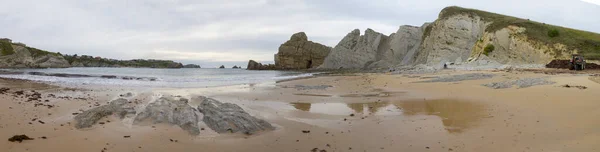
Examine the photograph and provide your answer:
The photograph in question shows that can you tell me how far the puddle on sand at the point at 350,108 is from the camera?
10.3 metres

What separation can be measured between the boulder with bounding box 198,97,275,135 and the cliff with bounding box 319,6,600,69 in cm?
3120

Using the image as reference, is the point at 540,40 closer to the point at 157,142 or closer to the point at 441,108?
the point at 441,108

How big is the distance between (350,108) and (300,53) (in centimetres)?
8257

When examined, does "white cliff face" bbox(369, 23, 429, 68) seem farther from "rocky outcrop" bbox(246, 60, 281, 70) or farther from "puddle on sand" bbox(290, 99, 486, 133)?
"puddle on sand" bbox(290, 99, 486, 133)

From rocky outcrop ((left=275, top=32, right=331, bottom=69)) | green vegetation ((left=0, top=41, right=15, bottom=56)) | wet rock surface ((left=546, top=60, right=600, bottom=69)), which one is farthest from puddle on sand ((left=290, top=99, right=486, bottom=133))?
green vegetation ((left=0, top=41, right=15, bottom=56))

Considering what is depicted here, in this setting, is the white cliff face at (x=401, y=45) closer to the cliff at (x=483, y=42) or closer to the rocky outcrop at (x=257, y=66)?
the cliff at (x=483, y=42)

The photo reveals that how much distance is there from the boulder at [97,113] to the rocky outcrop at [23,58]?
98367mm

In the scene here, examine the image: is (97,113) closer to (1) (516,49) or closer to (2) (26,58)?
(1) (516,49)

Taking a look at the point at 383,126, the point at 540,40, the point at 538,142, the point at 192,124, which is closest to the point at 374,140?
the point at 383,126

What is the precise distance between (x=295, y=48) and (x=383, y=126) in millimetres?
86656

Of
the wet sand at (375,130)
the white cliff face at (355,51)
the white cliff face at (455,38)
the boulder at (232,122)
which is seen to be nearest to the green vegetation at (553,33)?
the white cliff face at (455,38)

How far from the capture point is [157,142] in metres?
6.36

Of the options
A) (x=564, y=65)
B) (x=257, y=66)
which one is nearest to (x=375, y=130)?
(x=564, y=65)

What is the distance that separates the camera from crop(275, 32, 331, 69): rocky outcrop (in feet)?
307
